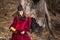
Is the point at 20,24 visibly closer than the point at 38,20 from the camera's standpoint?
Yes

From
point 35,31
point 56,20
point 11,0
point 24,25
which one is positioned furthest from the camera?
point 11,0

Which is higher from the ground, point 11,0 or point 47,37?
point 11,0

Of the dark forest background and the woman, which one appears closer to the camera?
the woman

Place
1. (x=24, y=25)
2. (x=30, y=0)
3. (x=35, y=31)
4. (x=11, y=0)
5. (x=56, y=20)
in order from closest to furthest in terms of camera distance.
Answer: (x=24, y=25)
(x=30, y=0)
(x=35, y=31)
(x=56, y=20)
(x=11, y=0)

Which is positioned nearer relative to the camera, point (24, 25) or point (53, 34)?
point (24, 25)

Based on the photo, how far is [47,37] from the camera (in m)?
6.99

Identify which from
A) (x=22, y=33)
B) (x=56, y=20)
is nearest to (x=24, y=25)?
(x=22, y=33)

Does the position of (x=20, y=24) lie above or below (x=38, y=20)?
above

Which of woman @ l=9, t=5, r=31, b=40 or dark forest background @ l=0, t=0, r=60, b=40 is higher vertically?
woman @ l=9, t=5, r=31, b=40

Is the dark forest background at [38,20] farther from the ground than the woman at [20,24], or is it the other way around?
the woman at [20,24]

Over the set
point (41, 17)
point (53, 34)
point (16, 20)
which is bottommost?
point (53, 34)

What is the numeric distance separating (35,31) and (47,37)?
395 mm

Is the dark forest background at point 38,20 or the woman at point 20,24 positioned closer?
the woman at point 20,24

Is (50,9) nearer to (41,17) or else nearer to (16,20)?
(41,17)
